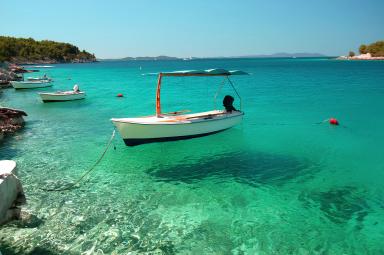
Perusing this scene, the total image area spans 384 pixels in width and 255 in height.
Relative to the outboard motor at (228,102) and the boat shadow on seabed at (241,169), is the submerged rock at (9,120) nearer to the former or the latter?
the boat shadow on seabed at (241,169)

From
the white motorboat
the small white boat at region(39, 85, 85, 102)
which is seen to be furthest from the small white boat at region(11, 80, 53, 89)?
the white motorboat

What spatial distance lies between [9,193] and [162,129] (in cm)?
844

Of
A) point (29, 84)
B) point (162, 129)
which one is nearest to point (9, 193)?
point (162, 129)

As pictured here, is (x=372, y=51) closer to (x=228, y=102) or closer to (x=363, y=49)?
(x=363, y=49)

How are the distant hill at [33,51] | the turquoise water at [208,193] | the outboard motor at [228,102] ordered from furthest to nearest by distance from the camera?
1. the distant hill at [33,51]
2. the outboard motor at [228,102]
3. the turquoise water at [208,193]

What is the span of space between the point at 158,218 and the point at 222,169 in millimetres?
5015

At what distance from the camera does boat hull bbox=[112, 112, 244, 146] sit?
1562 centimetres

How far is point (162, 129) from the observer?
16109mm

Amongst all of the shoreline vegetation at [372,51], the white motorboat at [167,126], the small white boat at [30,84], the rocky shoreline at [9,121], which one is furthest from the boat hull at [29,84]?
the shoreline vegetation at [372,51]

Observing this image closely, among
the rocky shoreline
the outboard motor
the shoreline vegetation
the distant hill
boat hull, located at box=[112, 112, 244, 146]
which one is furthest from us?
the shoreline vegetation

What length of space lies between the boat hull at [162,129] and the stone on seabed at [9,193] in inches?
259

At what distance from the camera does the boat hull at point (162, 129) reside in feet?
51.2

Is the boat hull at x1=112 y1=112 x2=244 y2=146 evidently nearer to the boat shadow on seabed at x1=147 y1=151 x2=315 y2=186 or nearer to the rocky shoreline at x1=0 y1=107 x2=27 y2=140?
the boat shadow on seabed at x1=147 y1=151 x2=315 y2=186

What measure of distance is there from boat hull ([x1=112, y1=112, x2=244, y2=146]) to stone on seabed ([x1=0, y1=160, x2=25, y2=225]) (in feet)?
21.6
